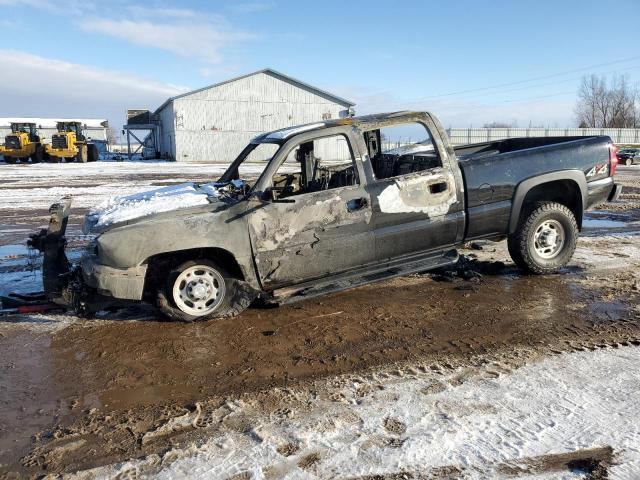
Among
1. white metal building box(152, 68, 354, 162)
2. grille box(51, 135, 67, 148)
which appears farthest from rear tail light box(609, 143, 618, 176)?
grille box(51, 135, 67, 148)

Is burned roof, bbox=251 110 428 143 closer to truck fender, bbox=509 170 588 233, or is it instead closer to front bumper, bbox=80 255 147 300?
truck fender, bbox=509 170 588 233

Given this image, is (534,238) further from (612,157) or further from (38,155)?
(38,155)

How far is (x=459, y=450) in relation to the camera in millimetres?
2840

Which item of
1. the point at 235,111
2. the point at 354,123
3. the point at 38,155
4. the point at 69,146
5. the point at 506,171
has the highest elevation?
the point at 235,111

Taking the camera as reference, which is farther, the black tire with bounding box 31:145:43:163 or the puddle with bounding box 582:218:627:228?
the black tire with bounding box 31:145:43:163

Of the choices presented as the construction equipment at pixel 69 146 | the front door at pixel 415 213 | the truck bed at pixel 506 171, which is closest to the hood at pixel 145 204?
the front door at pixel 415 213

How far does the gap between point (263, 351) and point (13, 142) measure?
131ft

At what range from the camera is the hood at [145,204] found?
4746mm

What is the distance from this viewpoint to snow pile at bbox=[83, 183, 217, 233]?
15.7 ft

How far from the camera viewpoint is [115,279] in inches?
181

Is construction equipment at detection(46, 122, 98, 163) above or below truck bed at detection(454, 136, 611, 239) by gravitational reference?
above

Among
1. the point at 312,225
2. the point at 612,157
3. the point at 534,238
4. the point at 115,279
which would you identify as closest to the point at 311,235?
the point at 312,225

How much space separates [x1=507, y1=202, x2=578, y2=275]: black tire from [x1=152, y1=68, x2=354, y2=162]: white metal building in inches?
1432

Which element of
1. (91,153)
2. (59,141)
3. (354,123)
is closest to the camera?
(354,123)
